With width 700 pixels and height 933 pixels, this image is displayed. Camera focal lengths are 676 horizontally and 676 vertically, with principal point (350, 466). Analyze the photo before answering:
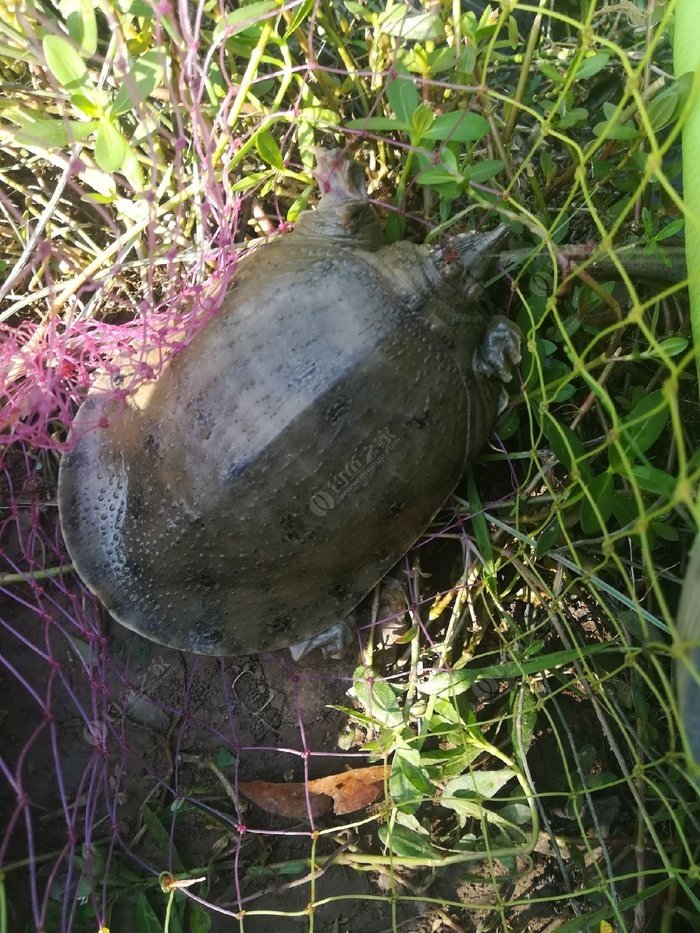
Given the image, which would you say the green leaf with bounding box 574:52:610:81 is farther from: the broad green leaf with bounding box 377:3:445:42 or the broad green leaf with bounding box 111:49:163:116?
the broad green leaf with bounding box 111:49:163:116

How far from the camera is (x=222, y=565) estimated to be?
5.48ft

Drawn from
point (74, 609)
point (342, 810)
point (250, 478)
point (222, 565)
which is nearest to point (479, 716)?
point (342, 810)

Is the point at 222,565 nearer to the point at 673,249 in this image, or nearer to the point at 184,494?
the point at 184,494

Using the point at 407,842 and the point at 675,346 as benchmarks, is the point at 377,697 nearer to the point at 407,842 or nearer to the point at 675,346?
the point at 407,842

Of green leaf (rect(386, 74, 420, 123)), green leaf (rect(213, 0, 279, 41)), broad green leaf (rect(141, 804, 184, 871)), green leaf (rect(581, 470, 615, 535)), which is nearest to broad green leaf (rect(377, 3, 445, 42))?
green leaf (rect(386, 74, 420, 123))

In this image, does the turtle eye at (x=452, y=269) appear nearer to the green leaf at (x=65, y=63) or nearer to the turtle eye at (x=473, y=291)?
the turtle eye at (x=473, y=291)

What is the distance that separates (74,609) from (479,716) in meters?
1.20

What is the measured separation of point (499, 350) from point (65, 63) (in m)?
1.14

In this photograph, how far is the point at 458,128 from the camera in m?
1.49

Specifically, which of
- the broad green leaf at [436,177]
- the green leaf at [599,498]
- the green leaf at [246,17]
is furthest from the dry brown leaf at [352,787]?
the green leaf at [246,17]

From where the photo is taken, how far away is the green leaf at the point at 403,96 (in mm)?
1523

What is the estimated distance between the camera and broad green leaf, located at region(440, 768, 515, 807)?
1686 millimetres

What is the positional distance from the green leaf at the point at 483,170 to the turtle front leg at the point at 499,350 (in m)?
0.33

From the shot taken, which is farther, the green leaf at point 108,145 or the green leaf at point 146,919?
the green leaf at point 146,919
